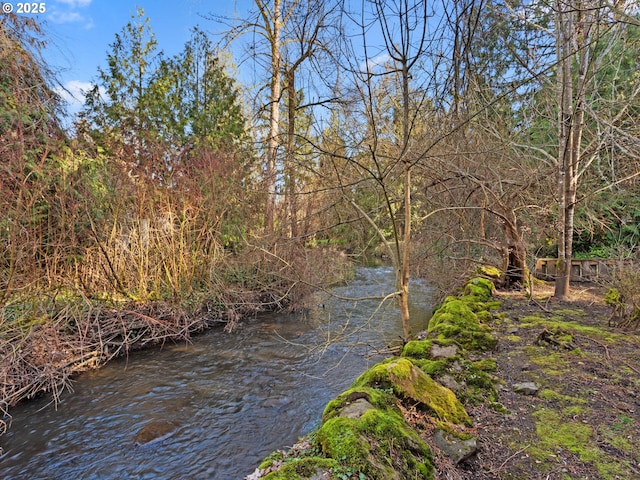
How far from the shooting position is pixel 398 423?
1.98 metres

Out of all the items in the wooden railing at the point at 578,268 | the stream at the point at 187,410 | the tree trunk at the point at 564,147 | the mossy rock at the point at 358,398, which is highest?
the tree trunk at the point at 564,147

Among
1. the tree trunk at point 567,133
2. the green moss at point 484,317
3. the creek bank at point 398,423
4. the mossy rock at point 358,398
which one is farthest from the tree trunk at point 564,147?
the mossy rock at point 358,398

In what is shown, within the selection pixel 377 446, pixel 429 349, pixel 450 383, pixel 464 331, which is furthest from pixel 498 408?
pixel 464 331

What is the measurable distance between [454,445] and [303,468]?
3.47 ft

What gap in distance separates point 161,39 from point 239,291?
10.9 m

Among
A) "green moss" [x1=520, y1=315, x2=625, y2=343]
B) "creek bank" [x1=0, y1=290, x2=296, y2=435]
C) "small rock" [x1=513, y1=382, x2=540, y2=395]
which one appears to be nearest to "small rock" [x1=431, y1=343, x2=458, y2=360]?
"small rock" [x1=513, y1=382, x2=540, y2=395]

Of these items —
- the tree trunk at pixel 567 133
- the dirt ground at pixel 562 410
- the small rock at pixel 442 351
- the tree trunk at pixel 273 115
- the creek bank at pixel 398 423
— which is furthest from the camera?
the tree trunk at pixel 273 115

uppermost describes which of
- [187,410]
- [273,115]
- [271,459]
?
[273,115]

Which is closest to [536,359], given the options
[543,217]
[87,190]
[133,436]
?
[133,436]

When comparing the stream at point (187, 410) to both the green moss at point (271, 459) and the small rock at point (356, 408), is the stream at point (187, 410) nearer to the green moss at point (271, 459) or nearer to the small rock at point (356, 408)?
the small rock at point (356, 408)

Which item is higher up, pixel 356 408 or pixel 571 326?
pixel 356 408

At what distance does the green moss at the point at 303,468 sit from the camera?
57.4 inches

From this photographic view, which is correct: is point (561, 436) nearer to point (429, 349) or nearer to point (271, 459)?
point (429, 349)

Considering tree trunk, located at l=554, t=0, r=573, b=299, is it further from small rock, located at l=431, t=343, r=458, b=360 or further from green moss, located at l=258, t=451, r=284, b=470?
green moss, located at l=258, t=451, r=284, b=470
